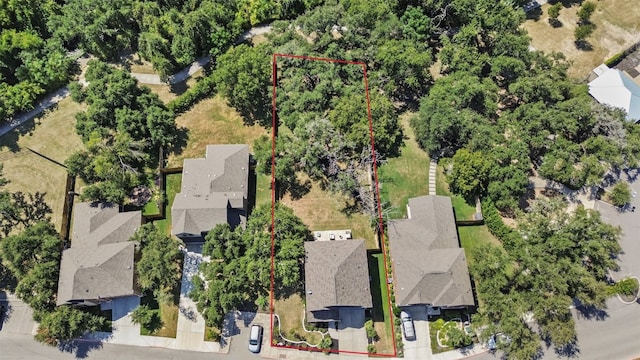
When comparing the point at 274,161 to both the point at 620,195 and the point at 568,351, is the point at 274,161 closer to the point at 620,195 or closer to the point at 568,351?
the point at 568,351

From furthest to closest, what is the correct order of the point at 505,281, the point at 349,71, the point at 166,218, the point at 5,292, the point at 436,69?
1. the point at 436,69
2. the point at 349,71
3. the point at 166,218
4. the point at 5,292
5. the point at 505,281

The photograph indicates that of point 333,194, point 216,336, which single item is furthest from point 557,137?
point 216,336

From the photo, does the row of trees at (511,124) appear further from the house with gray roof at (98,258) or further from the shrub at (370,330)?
the house with gray roof at (98,258)

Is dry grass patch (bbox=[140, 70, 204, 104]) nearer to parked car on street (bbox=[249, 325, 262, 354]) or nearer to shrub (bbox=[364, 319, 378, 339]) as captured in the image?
parked car on street (bbox=[249, 325, 262, 354])

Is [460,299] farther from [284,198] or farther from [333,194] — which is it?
[284,198]

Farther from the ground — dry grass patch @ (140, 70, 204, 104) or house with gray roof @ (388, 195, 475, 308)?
dry grass patch @ (140, 70, 204, 104)

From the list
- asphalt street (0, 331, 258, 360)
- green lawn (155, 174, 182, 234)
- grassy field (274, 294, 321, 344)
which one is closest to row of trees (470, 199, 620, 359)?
grassy field (274, 294, 321, 344)

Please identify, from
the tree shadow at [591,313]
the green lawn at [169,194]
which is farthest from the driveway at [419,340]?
the green lawn at [169,194]
